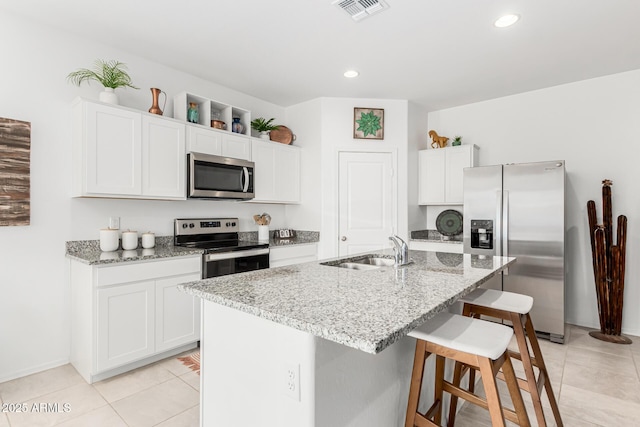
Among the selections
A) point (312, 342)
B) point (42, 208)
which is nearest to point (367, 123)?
point (42, 208)

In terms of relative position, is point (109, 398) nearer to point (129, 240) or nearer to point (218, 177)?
point (129, 240)

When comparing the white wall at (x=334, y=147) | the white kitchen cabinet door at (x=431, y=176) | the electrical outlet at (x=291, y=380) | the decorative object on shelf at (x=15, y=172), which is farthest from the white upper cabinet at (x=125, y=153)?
the white kitchen cabinet door at (x=431, y=176)

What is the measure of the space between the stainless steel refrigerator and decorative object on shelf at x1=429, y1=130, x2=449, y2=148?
84cm

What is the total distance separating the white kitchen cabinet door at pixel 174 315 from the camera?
2617mm

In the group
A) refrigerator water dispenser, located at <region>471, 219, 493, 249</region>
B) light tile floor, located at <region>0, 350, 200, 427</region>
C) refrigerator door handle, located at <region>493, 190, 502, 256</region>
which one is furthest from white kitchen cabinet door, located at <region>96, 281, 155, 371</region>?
refrigerator door handle, located at <region>493, 190, 502, 256</region>

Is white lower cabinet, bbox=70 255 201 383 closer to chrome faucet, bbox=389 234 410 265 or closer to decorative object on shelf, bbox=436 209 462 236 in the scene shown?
chrome faucet, bbox=389 234 410 265

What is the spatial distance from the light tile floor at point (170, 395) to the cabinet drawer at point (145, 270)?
2.33ft

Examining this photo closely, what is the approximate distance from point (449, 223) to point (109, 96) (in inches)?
147

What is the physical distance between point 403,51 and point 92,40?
2.58 metres

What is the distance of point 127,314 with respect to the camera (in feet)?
8.00

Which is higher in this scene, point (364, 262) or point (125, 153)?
Result: point (125, 153)

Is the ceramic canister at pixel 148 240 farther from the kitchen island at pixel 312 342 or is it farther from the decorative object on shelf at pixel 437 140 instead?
the decorative object on shelf at pixel 437 140

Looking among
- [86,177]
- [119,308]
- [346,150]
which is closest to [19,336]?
[119,308]

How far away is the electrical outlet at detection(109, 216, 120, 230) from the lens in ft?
9.21
